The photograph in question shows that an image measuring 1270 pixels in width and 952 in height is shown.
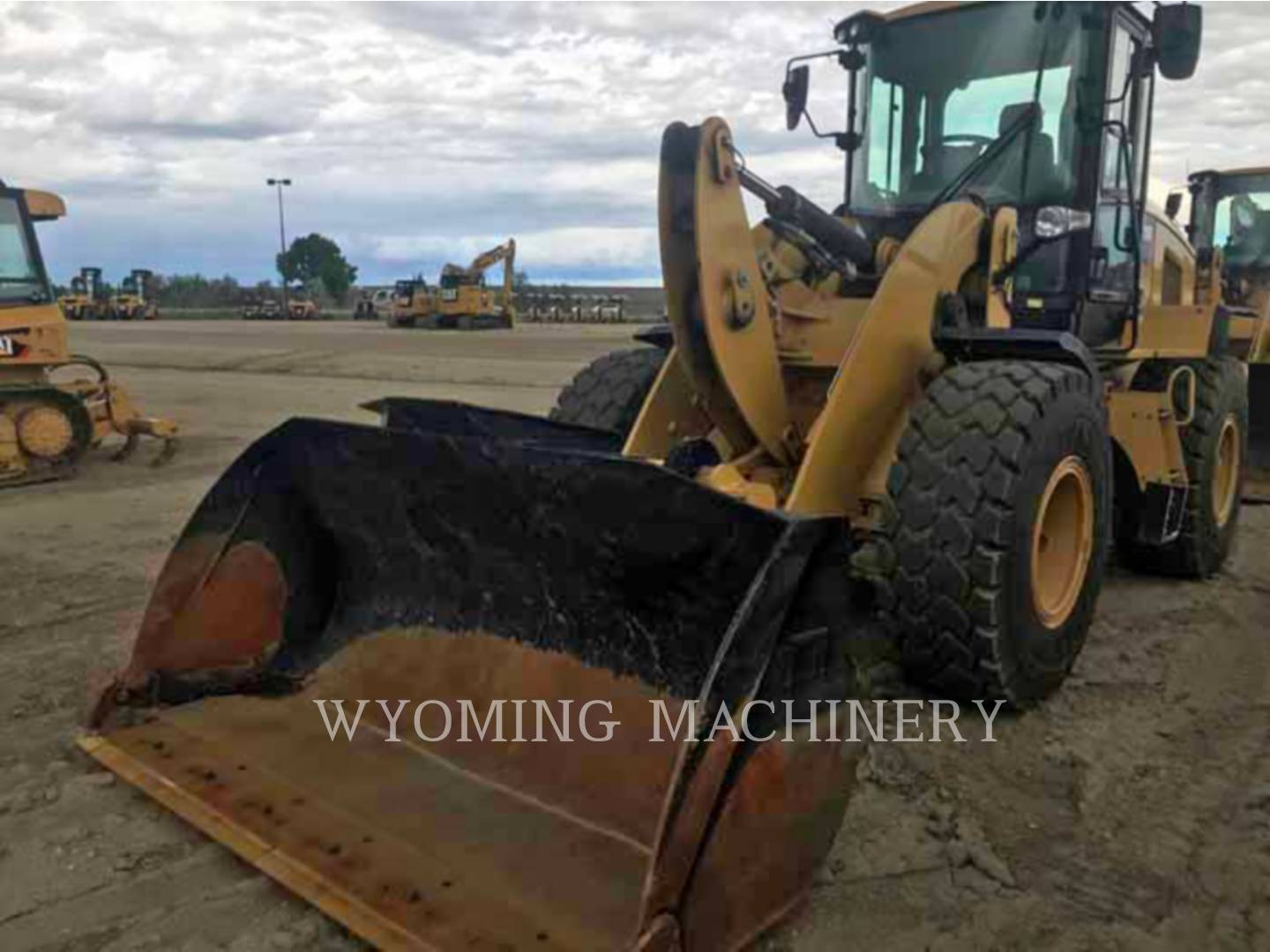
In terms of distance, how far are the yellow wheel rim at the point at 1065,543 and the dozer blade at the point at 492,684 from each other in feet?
5.64

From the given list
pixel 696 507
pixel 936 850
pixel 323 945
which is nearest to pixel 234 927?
pixel 323 945

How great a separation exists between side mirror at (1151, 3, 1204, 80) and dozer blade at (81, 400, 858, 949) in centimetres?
291

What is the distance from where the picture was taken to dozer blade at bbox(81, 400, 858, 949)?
2.47 m

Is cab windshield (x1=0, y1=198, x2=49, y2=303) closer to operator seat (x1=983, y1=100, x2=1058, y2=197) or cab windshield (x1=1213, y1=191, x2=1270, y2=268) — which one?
operator seat (x1=983, y1=100, x2=1058, y2=197)

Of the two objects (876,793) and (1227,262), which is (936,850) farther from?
(1227,262)

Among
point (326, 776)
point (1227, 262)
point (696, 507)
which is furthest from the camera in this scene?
point (1227, 262)

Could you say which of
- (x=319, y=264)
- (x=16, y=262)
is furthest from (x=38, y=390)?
(x=319, y=264)

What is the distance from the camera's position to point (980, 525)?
3.58 meters

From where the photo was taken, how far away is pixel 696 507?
2.84 metres

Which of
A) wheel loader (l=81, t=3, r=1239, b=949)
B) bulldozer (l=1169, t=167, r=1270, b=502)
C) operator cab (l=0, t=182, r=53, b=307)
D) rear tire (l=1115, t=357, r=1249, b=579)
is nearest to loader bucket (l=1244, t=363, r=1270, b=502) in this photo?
bulldozer (l=1169, t=167, r=1270, b=502)

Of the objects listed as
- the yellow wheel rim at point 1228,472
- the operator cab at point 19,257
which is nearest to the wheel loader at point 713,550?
the yellow wheel rim at point 1228,472

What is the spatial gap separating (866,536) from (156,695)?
8.07ft

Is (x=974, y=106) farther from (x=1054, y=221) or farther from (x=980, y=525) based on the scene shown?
(x=980, y=525)

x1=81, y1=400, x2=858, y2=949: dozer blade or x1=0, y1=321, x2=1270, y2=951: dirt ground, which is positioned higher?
x1=81, y1=400, x2=858, y2=949: dozer blade
